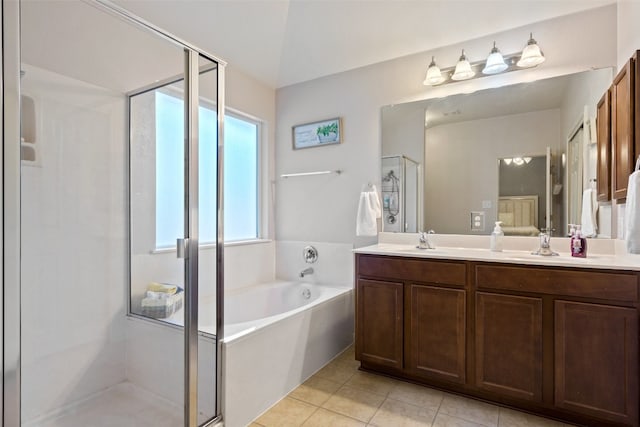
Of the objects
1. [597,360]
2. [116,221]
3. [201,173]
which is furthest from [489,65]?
[116,221]

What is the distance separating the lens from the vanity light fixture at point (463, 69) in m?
2.30

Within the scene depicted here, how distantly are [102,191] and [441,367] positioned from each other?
2.28 meters

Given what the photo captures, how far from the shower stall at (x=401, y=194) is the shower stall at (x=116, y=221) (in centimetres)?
141

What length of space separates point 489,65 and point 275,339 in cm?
230

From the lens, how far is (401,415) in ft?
5.80

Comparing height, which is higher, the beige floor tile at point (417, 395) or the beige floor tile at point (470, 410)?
the beige floor tile at point (470, 410)

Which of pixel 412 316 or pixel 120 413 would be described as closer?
pixel 120 413

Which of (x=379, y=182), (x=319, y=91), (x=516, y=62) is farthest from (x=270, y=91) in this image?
(x=516, y=62)

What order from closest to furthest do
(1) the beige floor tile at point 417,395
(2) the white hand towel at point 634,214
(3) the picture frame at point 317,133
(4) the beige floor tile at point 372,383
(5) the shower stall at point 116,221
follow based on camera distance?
(2) the white hand towel at point 634,214, (5) the shower stall at point 116,221, (1) the beige floor tile at point 417,395, (4) the beige floor tile at point 372,383, (3) the picture frame at point 317,133

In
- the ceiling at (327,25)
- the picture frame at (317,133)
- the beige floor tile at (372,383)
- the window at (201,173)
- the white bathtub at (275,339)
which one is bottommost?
the beige floor tile at (372,383)

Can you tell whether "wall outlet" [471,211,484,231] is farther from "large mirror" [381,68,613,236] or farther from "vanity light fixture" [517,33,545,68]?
"vanity light fixture" [517,33,545,68]

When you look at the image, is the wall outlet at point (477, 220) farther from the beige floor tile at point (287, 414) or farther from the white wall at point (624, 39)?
the beige floor tile at point (287, 414)

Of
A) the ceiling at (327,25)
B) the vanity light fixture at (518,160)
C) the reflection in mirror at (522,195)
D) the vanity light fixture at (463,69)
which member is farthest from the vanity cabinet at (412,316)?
the ceiling at (327,25)

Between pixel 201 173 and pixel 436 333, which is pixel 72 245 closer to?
pixel 201 173
